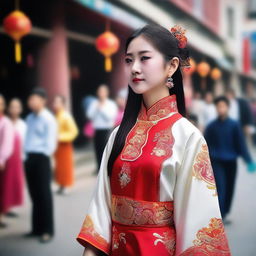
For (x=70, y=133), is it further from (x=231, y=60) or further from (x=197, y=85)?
(x=231, y=60)

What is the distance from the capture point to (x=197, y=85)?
21.5m

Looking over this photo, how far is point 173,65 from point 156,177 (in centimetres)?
52

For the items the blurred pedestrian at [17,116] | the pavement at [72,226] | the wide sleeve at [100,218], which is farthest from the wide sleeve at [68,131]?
the wide sleeve at [100,218]

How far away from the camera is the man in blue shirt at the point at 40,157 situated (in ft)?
15.9

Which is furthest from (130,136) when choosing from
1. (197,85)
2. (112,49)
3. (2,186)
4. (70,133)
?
(197,85)

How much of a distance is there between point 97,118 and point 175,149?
6.51 metres

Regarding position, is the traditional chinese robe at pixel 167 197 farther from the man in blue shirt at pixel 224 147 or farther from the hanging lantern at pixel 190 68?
the man in blue shirt at pixel 224 147

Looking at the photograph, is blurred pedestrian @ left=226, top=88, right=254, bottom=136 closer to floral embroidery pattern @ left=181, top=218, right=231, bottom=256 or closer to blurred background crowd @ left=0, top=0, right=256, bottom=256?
blurred background crowd @ left=0, top=0, right=256, bottom=256

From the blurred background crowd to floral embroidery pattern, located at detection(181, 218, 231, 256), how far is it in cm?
263

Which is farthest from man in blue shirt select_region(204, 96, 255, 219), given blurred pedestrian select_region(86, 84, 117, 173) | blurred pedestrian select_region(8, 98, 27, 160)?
blurred pedestrian select_region(86, 84, 117, 173)

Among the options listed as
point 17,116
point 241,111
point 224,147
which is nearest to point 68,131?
point 17,116

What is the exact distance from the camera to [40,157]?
4.85 m

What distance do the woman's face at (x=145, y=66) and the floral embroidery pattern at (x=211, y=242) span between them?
2.09 ft

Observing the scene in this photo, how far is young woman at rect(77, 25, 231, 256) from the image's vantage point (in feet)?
5.98
